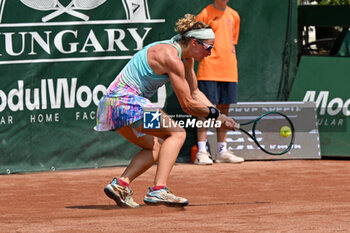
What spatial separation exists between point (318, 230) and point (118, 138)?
4.35m

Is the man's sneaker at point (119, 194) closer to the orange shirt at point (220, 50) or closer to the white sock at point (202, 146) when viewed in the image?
the white sock at point (202, 146)

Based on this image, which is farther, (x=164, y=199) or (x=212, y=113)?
(x=212, y=113)

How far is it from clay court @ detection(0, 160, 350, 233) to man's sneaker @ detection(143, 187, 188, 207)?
0.21ft

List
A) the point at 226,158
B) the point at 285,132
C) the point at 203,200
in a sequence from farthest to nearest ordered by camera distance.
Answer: the point at 285,132 → the point at 226,158 → the point at 203,200

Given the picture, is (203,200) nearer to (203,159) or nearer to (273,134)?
(203,159)

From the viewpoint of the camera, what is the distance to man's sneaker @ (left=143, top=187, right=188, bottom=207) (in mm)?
6090

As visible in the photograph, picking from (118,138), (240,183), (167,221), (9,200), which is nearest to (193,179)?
(240,183)

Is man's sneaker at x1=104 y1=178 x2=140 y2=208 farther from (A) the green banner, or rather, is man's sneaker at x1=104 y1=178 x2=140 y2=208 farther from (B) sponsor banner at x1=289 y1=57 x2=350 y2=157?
(B) sponsor banner at x1=289 y1=57 x2=350 y2=157

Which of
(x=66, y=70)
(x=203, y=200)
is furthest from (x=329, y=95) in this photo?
(x=203, y=200)

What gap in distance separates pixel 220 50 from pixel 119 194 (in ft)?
11.6

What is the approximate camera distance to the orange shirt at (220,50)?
928 centimetres

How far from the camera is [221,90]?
30.9 ft

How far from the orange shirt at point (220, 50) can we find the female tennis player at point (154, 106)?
9.92ft

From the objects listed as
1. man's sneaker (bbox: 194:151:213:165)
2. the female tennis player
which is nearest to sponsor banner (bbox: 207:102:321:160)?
man's sneaker (bbox: 194:151:213:165)
